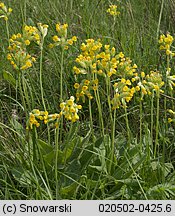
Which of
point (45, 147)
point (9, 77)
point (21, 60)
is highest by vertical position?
point (21, 60)

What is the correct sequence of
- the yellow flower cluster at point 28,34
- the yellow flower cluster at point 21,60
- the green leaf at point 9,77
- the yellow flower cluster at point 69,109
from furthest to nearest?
the green leaf at point 9,77, the yellow flower cluster at point 28,34, the yellow flower cluster at point 21,60, the yellow flower cluster at point 69,109

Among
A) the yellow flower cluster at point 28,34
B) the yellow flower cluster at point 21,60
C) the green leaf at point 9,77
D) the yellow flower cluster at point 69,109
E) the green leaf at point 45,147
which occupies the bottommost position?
the green leaf at point 45,147

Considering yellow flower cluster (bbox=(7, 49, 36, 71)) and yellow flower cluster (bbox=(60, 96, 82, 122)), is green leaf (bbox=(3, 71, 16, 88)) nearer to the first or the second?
yellow flower cluster (bbox=(7, 49, 36, 71))

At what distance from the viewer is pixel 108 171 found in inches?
94.7

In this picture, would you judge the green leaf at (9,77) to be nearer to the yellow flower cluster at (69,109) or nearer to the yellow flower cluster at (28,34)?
the yellow flower cluster at (28,34)

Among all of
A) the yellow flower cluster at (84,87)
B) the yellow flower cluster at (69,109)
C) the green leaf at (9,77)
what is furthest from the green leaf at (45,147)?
the green leaf at (9,77)

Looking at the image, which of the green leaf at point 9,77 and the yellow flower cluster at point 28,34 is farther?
the green leaf at point 9,77

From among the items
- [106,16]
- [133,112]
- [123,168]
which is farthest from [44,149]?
[106,16]

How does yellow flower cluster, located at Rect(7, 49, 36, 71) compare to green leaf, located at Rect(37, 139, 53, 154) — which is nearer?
yellow flower cluster, located at Rect(7, 49, 36, 71)

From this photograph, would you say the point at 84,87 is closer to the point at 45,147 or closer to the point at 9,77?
the point at 45,147

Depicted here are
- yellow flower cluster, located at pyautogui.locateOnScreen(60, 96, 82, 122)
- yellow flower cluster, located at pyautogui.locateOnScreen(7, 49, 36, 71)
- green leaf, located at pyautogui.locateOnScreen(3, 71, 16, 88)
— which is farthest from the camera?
green leaf, located at pyautogui.locateOnScreen(3, 71, 16, 88)

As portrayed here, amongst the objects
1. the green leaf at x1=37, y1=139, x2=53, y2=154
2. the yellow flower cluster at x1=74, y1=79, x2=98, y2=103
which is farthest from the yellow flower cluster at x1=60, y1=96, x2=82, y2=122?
the green leaf at x1=37, y1=139, x2=53, y2=154

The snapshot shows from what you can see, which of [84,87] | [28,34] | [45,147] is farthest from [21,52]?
[45,147]

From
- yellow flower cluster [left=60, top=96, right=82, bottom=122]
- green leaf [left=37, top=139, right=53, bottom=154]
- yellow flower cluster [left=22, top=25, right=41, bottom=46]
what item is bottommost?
green leaf [left=37, top=139, right=53, bottom=154]
